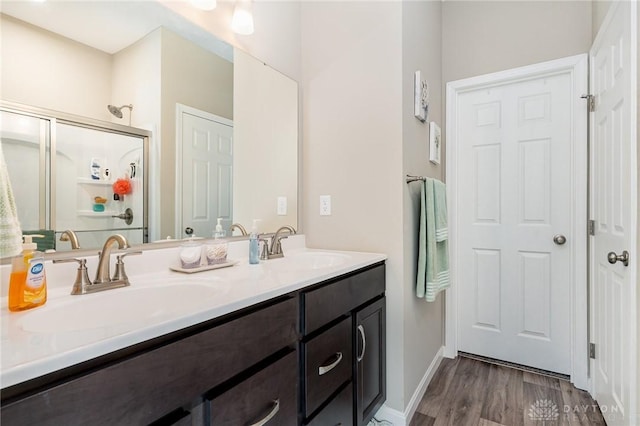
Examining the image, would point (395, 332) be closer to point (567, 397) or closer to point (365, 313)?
point (365, 313)

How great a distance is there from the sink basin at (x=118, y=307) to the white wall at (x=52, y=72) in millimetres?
606

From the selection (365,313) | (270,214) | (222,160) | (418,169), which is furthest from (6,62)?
(418,169)

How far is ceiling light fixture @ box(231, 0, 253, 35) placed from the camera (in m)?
1.50

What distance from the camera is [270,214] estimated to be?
1787 mm

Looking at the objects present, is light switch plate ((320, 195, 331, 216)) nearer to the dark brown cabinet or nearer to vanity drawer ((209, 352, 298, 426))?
the dark brown cabinet

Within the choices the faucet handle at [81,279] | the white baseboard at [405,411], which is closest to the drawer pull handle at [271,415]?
the faucet handle at [81,279]

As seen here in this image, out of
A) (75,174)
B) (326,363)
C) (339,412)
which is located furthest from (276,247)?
(75,174)

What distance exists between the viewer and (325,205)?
1902 millimetres

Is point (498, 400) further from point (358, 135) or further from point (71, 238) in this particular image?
point (71, 238)

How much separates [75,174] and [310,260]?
1.06m

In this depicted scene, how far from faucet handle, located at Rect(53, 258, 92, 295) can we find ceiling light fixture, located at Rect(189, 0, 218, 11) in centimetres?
113

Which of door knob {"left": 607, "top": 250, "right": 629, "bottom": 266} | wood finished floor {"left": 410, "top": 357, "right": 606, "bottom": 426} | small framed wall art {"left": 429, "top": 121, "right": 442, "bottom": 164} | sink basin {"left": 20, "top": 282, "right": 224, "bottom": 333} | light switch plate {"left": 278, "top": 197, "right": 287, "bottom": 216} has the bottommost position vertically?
wood finished floor {"left": 410, "top": 357, "right": 606, "bottom": 426}

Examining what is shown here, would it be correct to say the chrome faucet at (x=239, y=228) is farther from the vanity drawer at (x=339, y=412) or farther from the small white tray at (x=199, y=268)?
the vanity drawer at (x=339, y=412)

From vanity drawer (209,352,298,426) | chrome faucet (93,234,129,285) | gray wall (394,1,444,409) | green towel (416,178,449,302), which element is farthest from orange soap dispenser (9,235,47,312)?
green towel (416,178,449,302)
